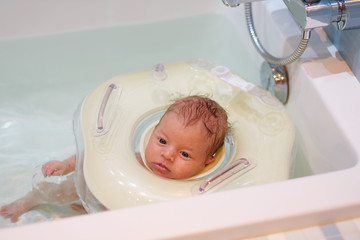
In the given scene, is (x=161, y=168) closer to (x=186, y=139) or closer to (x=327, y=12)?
(x=186, y=139)

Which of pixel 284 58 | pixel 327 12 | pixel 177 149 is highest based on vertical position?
pixel 327 12

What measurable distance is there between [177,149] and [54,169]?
0.33 metres

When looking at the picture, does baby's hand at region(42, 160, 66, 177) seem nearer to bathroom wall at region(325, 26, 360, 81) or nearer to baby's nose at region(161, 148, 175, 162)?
baby's nose at region(161, 148, 175, 162)

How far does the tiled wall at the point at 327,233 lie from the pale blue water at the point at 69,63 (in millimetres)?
692

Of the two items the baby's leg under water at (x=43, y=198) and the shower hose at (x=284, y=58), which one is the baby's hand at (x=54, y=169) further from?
the shower hose at (x=284, y=58)

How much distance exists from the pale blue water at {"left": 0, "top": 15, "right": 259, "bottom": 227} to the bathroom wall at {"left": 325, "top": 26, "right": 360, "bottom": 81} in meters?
0.31

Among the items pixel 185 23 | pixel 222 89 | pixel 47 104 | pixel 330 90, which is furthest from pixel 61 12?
pixel 330 90

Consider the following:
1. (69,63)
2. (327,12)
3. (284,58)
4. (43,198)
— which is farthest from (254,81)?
(43,198)

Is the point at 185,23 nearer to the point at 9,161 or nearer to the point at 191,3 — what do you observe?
the point at 191,3

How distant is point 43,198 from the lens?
3.53 feet

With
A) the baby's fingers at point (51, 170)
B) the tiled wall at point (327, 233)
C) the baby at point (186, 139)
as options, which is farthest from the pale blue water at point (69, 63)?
the tiled wall at point (327, 233)

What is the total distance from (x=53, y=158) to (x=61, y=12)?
0.50m

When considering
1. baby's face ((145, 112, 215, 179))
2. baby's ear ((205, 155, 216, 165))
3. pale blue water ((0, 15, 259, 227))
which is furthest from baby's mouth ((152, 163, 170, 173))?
pale blue water ((0, 15, 259, 227))

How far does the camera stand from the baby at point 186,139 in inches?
38.8
